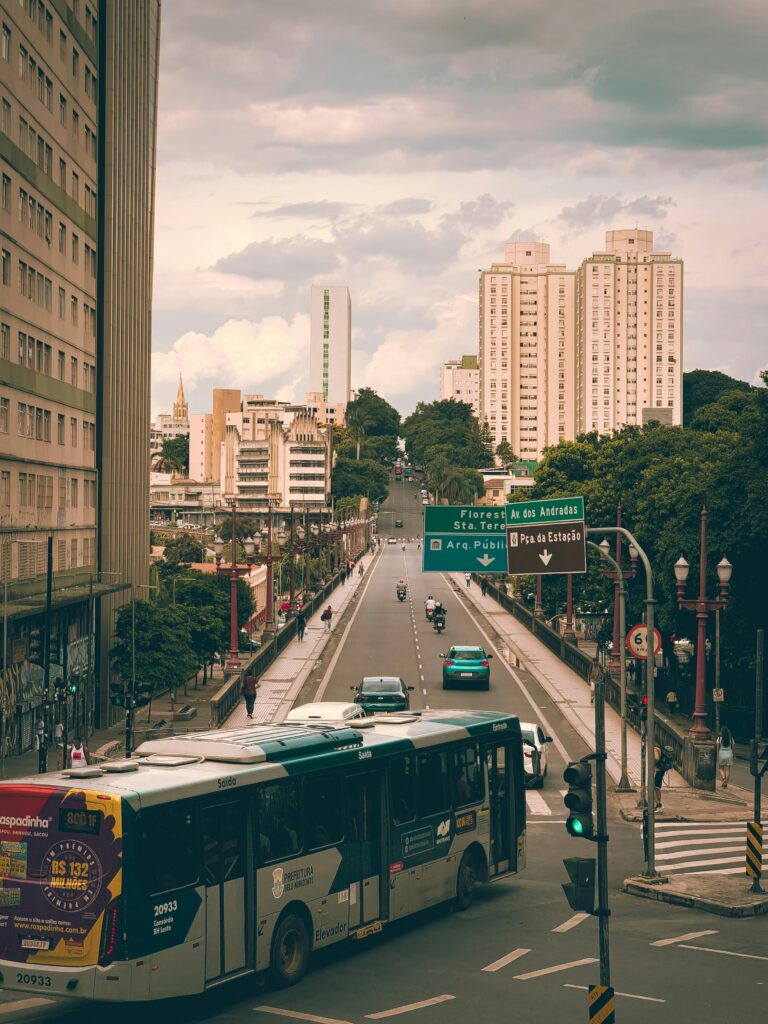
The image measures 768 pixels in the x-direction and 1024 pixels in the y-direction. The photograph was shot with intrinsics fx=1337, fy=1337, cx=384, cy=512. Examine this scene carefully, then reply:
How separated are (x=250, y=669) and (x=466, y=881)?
3772 centimetres

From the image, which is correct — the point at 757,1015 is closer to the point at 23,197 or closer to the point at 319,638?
the point at 23,197

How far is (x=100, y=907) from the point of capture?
14.8 m

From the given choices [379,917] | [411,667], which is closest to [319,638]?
[411,667]

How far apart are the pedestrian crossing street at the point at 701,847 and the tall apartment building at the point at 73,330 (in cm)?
1669

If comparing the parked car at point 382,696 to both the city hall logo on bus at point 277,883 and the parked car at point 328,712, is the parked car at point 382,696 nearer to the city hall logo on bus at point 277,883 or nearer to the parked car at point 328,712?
the parked car at point 328,712

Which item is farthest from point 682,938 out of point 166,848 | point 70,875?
point 70,875

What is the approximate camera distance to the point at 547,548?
27375 mm

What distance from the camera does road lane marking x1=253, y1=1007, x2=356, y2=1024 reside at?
15.6 metres

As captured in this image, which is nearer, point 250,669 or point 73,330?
point 73,330

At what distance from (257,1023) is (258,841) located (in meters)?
2.38

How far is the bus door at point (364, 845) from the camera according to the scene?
1911 cm

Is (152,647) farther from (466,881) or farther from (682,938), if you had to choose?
(682,938)

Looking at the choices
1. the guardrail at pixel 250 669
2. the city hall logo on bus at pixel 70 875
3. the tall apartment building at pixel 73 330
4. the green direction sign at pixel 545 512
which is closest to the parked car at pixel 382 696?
the guardrail at pixel 250 669

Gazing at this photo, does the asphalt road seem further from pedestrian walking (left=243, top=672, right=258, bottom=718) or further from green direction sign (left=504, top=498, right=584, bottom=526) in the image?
pedestrian walking (left=243, top=672, right=258, bottom=718)
